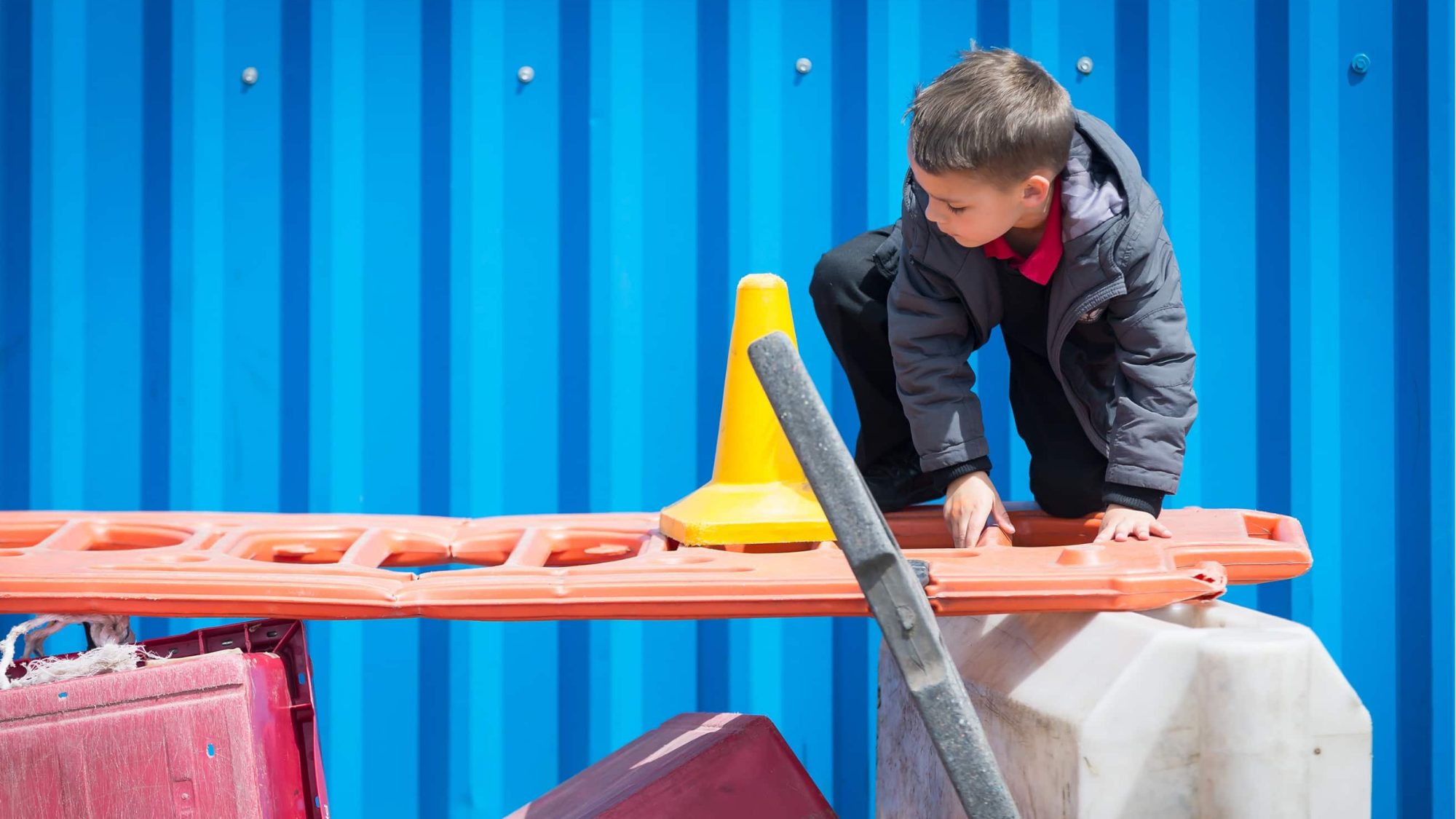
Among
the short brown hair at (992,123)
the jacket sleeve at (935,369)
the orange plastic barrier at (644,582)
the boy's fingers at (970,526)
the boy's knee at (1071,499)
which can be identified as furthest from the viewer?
the boy's knee at (1071,499)

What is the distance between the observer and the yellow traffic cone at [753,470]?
1.50 meters

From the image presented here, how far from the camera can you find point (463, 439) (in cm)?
232

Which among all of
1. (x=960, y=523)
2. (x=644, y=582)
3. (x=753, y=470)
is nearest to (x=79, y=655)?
(x=644, y=582)

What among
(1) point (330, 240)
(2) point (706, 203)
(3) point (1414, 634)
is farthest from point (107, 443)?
(3) point (1414, 634)

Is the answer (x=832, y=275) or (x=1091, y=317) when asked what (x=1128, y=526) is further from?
(x=832, y=275)

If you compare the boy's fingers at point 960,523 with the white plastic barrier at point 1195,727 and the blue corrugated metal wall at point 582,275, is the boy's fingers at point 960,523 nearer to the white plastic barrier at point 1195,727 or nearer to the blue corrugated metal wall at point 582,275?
the white plastic barrier at point 1195,727

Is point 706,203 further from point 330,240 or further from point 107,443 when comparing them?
point 107,443

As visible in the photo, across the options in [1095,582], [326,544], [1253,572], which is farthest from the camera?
[326,544]

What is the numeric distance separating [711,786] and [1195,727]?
0.55 meters

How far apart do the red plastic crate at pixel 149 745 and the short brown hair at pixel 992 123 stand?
40.0 inches

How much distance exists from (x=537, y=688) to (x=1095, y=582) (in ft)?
4.87

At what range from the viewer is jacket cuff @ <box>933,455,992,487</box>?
1.60 m

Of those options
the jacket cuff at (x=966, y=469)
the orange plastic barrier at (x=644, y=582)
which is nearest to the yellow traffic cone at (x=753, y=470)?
the orange plastic barrier at (x=644, y=582)

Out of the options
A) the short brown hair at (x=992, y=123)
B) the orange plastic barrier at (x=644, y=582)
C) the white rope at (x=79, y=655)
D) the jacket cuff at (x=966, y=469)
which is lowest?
the white rope at (x=79, y=655)
